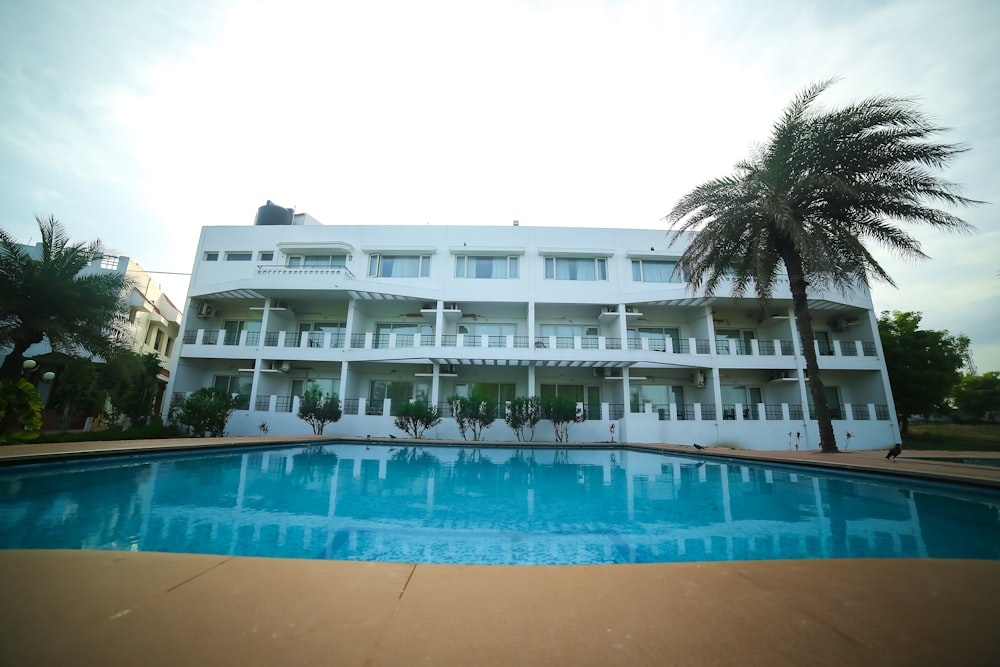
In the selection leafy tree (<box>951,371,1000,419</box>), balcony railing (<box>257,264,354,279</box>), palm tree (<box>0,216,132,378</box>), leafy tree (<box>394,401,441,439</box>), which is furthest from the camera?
leafy tree (<box>951,371,1000,419</box>)

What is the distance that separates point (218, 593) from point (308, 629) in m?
0.73

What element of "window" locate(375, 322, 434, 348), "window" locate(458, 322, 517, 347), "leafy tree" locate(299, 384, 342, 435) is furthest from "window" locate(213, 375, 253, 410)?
"window" locate(458, 322, 517, 347)

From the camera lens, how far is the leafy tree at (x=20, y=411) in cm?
872

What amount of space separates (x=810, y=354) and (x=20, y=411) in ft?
69.0

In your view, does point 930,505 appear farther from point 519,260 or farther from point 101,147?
point 101,147

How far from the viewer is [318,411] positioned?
16.1m

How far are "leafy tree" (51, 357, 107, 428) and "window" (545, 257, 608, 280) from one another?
710 inches

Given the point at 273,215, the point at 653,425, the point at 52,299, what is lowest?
the point at 653,425

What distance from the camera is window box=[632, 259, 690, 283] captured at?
19.2 meters

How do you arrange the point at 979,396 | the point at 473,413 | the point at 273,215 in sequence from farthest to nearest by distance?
the point at 979,396, the point at 273,215, the point at 473,413

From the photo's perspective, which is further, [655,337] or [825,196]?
[655,337]

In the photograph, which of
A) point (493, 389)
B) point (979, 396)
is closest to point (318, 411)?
point (493, 389)

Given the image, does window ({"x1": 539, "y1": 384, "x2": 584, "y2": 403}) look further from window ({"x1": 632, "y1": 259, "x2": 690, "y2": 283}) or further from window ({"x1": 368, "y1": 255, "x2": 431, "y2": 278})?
window ({"x1": 368, "y1": 255, "x2": 431, "y2": 278})

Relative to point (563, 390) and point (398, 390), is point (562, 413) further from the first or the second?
point (398, 390)
